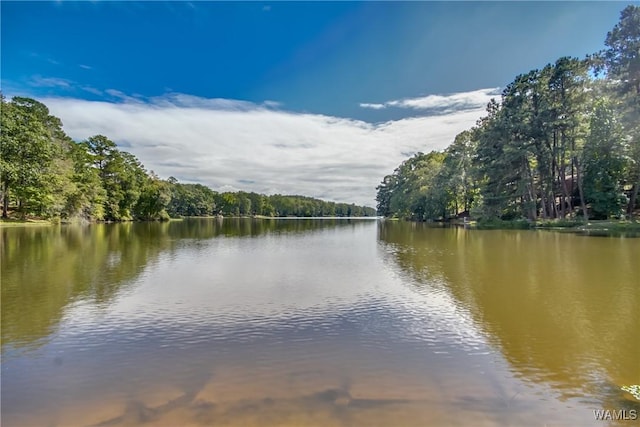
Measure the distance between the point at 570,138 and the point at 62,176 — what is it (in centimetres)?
5568

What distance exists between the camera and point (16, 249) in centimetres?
2117

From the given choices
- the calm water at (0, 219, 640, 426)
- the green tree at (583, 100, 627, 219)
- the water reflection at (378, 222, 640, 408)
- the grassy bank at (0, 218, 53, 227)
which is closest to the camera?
the calm water at (0, 219, 640, 426)

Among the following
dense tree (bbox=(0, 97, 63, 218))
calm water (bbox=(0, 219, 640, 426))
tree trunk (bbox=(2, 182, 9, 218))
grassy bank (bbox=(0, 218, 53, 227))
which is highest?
dense tree (bbox=(0, 97, 63, 218))

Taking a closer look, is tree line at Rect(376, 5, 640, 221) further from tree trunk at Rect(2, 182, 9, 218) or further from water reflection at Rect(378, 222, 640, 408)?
tree trunk at Rect(2, 182, 9, 218)

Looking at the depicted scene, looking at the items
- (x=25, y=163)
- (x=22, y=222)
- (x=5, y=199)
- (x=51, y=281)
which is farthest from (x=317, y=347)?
(x=5, y=199)

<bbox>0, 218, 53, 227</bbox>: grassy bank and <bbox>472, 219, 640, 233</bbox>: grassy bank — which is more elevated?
<bbox>0, 218, 53, 227</bbox>: grassy bank

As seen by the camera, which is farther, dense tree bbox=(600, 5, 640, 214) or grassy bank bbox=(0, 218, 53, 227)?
grassy bank bbox=(0, 218, 53, 227)

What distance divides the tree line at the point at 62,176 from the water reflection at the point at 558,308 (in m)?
40.4

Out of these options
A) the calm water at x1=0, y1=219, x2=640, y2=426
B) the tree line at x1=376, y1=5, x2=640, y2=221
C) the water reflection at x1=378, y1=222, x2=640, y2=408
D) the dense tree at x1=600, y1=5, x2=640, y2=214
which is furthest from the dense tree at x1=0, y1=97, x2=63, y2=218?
the dense tree at x1=600, y1=5, x2=640, y2=214

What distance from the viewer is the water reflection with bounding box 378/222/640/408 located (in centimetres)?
621

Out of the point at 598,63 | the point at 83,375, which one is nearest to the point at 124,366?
the point at 83,375

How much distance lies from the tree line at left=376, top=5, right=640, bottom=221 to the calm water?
24.9 m

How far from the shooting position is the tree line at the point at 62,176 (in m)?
40.3

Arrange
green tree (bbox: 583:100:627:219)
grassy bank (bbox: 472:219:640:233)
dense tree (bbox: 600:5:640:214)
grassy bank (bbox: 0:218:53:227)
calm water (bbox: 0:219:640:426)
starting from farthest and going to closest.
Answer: grassy bank (bbox: 0:218:53:227) < green tree (bbox: 583:100:627:219) < grassy bank (bbox: 472:219:640:233) < dense tree (bbox: 600:5:640:214) < calm water (bbox: 0:219:640:426)
